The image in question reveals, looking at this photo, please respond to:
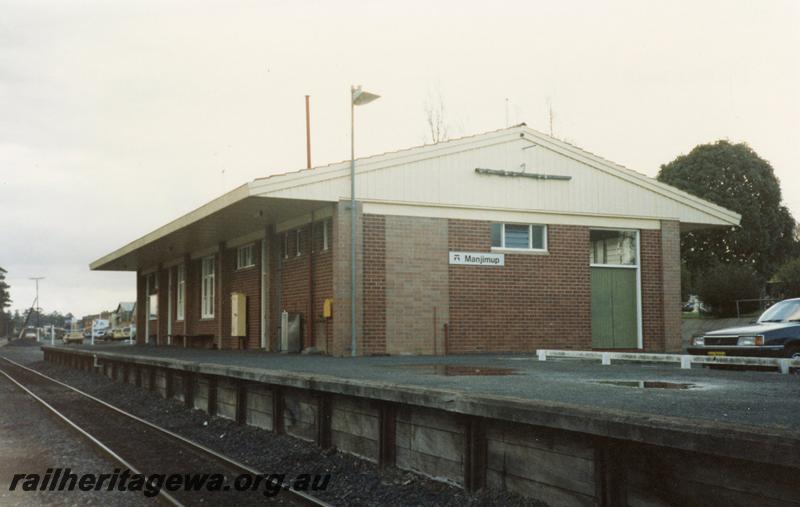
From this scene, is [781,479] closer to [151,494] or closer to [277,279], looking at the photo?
Answer: [151,494]

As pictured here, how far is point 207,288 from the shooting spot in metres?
27.3

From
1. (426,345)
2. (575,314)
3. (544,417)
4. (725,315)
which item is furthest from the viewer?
(725,315)

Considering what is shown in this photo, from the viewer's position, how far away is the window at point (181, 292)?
29428mm

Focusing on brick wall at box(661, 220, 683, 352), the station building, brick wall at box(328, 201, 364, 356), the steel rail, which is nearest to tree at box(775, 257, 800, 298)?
the station building

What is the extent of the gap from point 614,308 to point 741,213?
2476cm

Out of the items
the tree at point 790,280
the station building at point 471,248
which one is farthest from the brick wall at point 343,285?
the tree at point 790,280

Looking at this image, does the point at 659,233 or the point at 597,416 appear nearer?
the point at 597,416

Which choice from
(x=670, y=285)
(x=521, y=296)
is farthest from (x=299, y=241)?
(x=670, y=285)

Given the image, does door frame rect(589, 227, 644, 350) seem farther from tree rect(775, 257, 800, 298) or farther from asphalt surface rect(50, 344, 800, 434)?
tree rect(775, 257, 800, 298)

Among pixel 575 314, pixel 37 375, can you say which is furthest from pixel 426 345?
pixel 37 375

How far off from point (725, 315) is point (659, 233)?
1812cm

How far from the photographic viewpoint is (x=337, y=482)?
7598 mm

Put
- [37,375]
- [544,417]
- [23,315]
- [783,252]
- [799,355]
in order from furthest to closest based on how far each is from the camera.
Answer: [23,315]
[783,252]
[37,375]
[799,355]
[544,417]

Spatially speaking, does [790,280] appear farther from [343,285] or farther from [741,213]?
[343,285]
